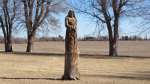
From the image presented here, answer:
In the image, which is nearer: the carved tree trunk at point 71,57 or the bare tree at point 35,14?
the carved tree trunk at point 71,57

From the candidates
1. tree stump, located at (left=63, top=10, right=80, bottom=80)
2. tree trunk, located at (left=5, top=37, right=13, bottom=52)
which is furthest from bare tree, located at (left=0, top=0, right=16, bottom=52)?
tree stump, located at (left=63, top=10, right=80, bottom=80)

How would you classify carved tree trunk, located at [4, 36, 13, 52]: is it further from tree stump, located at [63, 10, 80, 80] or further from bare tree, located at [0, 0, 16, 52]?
tree stump, located at [63, 10, 80, 80]

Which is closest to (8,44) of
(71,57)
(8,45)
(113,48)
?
(8,45)

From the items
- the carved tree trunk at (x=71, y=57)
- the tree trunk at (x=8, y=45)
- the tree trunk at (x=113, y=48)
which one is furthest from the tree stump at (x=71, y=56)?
the tree trunk at (x=8, y=45)

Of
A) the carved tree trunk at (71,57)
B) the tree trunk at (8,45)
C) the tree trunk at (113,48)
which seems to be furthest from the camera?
the tree trunk at (8,45)

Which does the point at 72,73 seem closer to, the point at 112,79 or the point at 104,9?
the point at 112,79

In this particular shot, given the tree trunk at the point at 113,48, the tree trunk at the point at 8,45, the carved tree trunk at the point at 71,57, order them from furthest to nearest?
the tree trunk at the point at 8,45
the tree trunk at the point at 113,48
the carved tree trunk at the point at 71,57

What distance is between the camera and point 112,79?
22.0 meters

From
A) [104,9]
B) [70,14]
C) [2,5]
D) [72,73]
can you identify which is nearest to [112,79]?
[72,73]

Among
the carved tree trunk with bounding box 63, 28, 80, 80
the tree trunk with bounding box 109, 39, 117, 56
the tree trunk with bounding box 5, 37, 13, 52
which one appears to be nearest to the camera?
the carved tree trunk with bounding box 63, 28, 80, 80

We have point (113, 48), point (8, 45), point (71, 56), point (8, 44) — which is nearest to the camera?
point (71, 56)

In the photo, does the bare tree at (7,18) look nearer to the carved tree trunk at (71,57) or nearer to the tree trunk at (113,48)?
the tree trunk at (113,48)

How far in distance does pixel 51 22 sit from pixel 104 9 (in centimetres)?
1257

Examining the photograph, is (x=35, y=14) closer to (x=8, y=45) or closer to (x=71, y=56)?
(x=8, y=45)
